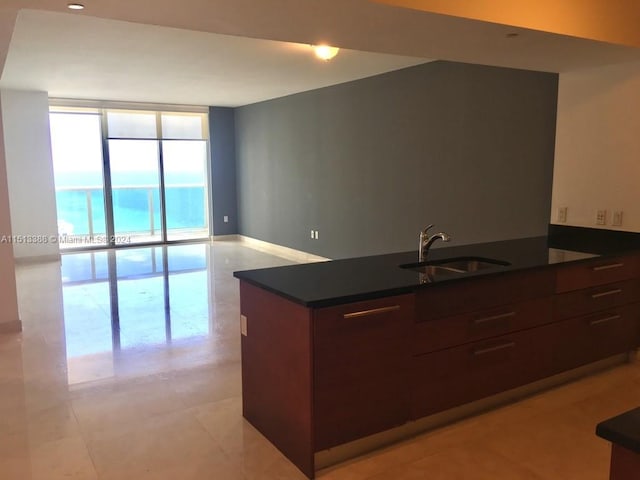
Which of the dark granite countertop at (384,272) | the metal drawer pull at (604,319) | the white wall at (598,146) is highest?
the white wall at (598,146)

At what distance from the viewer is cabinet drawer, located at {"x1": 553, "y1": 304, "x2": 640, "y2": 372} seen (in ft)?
10.0

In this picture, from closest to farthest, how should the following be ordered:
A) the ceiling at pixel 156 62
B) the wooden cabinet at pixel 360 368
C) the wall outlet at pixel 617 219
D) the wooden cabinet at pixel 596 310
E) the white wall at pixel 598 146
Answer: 1. the wooden cabinet at pixel 360 368
2. the wooden cabinet at pixel 596 310
3. the white wall at pixel 598 146
4. the wall outlet at pixel 617 219
5. the ceiling at pixel 156 62

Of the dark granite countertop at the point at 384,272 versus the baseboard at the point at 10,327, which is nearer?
the dark granite countertop at the point at 384,272

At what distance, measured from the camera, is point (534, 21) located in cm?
262

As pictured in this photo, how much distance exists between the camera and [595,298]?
10.4 feet

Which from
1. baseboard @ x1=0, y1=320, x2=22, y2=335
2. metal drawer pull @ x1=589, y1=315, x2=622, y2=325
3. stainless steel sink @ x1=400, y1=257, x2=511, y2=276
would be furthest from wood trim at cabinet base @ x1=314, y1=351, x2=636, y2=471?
baseboard @ x1=0, y1=320, x2=22, y2=335

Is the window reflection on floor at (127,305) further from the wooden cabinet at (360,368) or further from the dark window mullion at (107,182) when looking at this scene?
the wooden cabinet at (360,368)

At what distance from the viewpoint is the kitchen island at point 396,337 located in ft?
7.19

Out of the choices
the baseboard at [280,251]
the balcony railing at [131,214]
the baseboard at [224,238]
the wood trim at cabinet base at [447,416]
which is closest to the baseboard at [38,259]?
the balcony railing at [131,214]

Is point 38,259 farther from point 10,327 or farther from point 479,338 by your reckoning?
point 479,338

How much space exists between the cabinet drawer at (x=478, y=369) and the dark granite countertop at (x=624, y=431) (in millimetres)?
1450

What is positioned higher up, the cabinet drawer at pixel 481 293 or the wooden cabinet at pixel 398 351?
the cabinet drawer at pixel 481 293

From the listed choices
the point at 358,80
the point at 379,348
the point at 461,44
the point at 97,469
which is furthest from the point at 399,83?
the point at 97,469

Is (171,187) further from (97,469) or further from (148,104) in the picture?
(97,469)
